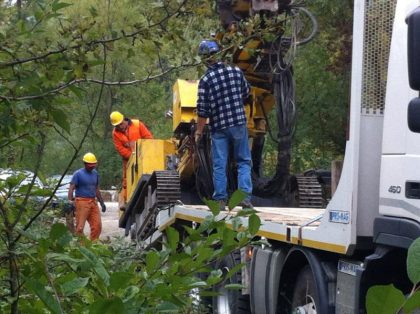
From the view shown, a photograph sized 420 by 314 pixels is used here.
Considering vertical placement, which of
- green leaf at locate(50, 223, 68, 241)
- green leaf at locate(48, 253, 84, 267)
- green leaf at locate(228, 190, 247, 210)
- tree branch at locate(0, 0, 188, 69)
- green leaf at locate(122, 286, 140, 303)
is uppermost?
tree branch at locate(0, 0, 188, 69)

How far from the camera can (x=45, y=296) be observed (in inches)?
89.4

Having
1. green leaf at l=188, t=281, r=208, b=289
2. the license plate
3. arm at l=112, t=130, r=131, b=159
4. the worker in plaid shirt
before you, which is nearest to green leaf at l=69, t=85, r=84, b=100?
green leaf at l=188, t=281, r=208, b=289

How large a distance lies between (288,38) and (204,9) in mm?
6863

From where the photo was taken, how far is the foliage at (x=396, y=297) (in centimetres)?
168

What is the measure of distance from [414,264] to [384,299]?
0.09 metres

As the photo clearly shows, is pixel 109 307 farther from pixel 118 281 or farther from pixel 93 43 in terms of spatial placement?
pixel 93 43

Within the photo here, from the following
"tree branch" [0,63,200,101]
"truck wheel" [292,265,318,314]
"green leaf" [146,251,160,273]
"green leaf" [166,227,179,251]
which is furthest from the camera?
"truck wheel" [292,265,318,314]

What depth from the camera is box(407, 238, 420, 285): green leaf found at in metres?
1.68

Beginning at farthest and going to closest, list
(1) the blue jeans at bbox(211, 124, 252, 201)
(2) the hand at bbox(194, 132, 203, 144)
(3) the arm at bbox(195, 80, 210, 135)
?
(2) the hand at bbox(194, 132, 203, 144) < (1) the blue jeans at bbox(211, 124, 252, 201) < (3) the arm at bbox(195, 80, 210, 135)

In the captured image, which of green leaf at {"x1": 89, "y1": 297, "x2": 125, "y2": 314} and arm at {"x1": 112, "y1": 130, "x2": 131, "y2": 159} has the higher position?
arm at {"x1": 112, "y1": 130, "x2": 131, "y2": 159}

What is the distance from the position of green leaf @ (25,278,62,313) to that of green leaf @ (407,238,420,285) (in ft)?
3.13

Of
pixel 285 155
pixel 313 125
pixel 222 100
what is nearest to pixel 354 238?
pixel 222 100

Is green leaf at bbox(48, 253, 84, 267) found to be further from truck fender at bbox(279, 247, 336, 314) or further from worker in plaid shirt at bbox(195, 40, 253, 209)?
worker in plaid shirt at bbox(195, 40, 253, 209)

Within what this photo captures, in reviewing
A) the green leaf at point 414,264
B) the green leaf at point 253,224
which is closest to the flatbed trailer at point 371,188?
the green leaf at point 253,224
